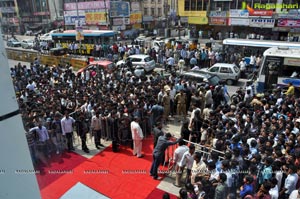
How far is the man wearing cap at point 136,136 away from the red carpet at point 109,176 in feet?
0.75

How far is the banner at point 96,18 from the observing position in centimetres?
4038

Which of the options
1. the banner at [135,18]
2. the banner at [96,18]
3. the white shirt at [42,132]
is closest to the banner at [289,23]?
the banner at [135,18]

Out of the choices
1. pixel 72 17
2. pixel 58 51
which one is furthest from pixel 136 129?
pixel 72 17

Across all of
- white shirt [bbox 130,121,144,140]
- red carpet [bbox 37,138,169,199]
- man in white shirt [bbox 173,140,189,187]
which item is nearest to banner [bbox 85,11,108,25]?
red carpet [bbox 37,138,169,199]

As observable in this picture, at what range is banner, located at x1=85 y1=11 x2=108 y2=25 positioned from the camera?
4038 centimetres

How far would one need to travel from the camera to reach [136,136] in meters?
8.77

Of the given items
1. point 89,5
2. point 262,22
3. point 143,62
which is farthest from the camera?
point 89,5

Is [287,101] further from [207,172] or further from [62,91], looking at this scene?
[62,91]

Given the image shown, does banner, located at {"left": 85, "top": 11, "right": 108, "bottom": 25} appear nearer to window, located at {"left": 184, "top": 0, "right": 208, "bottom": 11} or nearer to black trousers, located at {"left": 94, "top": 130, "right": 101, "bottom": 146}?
window, located at {"left": 184, "top": 0, "right": 208, "bottom": 11}

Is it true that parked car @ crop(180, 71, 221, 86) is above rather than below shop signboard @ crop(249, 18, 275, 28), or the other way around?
below

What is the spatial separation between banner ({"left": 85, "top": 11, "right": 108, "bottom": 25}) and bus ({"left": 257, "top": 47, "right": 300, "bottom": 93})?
99.4 feet

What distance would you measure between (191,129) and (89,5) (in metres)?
38.9

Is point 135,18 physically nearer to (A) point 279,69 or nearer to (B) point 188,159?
(A) point 279,69

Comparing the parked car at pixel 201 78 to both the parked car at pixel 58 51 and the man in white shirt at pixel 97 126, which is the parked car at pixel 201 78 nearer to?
the man in white shirt at pixel 97 126
